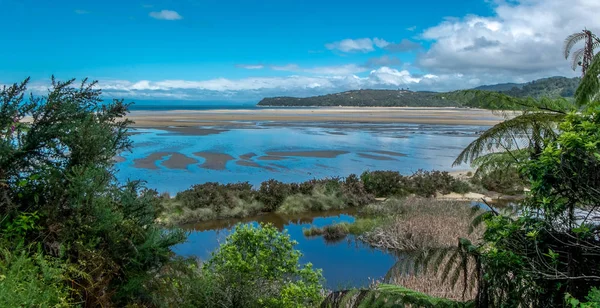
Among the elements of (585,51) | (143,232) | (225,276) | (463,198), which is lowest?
(463,198)

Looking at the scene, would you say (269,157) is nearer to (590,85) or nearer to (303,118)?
(590,85)

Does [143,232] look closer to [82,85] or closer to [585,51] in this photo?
[82,85]

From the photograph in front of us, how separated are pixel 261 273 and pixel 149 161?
21.4 meters

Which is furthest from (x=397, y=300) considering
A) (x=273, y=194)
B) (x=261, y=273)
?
(x=273, y=194)

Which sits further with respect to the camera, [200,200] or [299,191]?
[299,191]

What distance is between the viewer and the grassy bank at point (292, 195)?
1581 centimetres

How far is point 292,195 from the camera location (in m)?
17.4

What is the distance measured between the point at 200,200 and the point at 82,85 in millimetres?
11488

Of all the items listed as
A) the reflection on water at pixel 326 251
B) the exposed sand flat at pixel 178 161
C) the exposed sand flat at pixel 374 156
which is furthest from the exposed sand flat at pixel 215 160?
the reflection on water at pixel 326 251

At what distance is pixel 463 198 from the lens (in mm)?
18750

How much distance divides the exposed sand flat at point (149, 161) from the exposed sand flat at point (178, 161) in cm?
66

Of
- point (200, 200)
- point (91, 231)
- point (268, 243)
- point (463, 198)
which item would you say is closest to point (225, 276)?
point (268, 243)

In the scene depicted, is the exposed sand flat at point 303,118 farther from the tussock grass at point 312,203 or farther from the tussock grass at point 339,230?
the tussock grass at point 339,230

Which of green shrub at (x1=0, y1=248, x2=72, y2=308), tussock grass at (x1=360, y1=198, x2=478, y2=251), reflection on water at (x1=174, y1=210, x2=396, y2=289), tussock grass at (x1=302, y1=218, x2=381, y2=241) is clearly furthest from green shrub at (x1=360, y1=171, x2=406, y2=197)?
green shrub at (x1=0, y1=248, x2=72, y2=308)
